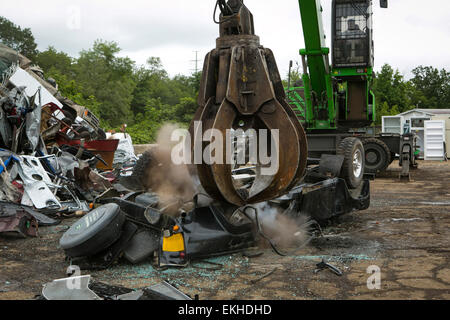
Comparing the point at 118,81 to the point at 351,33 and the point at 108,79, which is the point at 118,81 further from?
the point at 351,33

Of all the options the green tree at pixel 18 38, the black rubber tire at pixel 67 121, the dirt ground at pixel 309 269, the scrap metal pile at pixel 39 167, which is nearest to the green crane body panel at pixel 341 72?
the dirt ground at pixel 309 269

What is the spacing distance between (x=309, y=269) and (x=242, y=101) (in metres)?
1.66

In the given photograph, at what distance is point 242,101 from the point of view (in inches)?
144

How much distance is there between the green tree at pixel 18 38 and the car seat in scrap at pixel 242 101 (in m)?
48.0

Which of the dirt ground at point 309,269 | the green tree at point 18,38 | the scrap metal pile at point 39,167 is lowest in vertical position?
the dirt ground at point 309,269

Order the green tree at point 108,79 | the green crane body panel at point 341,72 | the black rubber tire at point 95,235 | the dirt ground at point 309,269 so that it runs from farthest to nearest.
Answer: the green tree at point 108,79
the green crane body panel at point 341,72
the black rubber tire at point 95,235
the dirt ground at point 309,269

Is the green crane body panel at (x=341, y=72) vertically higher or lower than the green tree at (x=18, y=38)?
lower

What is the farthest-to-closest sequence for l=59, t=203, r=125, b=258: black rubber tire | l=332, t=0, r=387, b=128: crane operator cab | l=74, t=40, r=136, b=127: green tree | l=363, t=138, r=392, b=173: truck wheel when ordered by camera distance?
1. l=74, t=40, r=136, b=127: green tree
2. l=363, t=138, r=392, b=173: truck wheel
3. l=332, t=0, r=387, b=128: crane operator cab
4. l=59, t=203, r=125, b=258: black rubber tire

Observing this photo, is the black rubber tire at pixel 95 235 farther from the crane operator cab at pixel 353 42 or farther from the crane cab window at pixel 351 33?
the crane cab window at pixel 351 33

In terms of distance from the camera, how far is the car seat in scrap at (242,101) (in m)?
3.61

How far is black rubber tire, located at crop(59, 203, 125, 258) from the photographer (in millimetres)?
4020

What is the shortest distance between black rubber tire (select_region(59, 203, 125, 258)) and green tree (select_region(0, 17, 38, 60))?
47406 mm

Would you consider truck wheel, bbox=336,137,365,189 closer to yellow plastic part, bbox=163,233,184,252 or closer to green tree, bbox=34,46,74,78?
yellow plastic part, bbox=163,233,184,252

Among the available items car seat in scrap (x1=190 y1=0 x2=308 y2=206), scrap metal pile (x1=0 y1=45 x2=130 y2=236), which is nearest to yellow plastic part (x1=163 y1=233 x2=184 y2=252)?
car seat in scrap (x1=190 y1=0 x2=308 y2=206)
